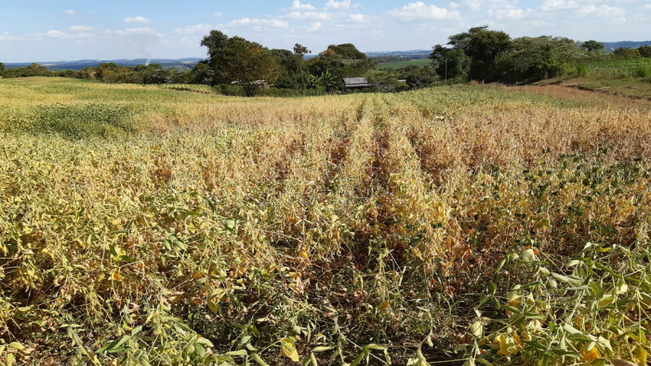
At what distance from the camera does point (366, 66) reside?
78.6 meters

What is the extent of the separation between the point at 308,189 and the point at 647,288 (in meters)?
3.08

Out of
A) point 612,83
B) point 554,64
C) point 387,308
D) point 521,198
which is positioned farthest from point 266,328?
point 554,64

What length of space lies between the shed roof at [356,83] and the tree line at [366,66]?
4.48 feet

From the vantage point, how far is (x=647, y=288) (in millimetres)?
1320

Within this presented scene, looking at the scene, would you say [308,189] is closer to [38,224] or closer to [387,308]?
[387,308]

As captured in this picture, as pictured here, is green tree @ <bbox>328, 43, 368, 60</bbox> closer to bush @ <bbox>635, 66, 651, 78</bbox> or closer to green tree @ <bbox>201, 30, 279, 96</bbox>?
green tree @ <bbox>201, 30, 279, 96</bbox>

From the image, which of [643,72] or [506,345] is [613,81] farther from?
[506,345]

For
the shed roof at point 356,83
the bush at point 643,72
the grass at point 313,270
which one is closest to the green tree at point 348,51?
the shed roof at point 356,83

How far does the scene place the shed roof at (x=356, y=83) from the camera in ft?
185

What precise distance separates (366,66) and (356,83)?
2393 cm

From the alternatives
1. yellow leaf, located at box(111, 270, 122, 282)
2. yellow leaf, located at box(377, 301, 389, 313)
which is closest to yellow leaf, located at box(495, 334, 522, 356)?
yellow leaf, located at box(377, 301, 389, 313)

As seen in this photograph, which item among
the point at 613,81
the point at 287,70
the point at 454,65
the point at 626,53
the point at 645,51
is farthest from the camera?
the point at 287,70

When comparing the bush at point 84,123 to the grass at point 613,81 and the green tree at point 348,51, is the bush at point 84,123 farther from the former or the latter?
the green tree at point 348,51

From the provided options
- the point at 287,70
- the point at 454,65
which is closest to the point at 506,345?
the point at 454,65
